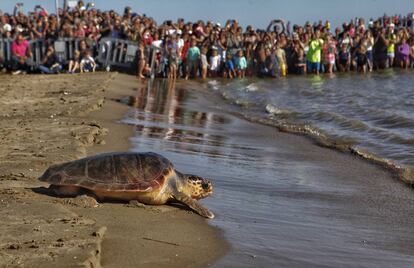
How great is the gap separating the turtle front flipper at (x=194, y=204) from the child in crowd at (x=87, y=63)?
699 inches

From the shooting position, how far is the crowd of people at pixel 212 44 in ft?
78.0

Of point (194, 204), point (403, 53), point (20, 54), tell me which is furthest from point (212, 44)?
point (194, 204)

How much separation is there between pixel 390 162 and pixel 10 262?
7.06 m

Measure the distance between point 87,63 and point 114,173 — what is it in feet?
59.5

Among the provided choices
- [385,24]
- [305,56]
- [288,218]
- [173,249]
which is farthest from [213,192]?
[385,24]

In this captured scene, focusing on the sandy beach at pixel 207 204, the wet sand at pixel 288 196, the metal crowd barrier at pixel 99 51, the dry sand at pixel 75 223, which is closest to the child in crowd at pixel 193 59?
the metal crowd barrier at pixel 99 51

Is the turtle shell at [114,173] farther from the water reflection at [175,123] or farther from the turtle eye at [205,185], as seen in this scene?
the water reflection at [175,123]

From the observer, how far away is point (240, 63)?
26.5 m

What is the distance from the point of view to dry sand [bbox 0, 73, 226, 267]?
448 centimetres

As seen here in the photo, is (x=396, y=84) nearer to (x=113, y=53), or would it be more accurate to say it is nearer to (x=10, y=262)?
(x=113, y=53)

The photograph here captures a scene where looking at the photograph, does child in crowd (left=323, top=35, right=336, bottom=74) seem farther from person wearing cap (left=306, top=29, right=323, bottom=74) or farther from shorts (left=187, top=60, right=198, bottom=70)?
shorts (left=187, top=60, right=198, bottom=70)

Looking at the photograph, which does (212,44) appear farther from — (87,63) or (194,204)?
(194,204)

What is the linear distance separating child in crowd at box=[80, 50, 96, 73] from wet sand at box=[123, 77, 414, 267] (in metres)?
10.2

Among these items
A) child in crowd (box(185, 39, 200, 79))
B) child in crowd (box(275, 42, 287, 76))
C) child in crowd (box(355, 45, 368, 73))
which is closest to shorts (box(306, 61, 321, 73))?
child in crowd (box(275, 42, 287, 76))
